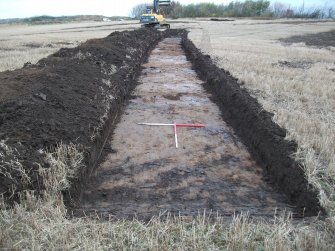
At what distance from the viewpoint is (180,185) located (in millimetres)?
5406

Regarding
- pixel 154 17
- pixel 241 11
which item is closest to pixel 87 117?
pixel 154 17

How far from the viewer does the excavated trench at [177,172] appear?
4867mm

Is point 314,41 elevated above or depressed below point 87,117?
above

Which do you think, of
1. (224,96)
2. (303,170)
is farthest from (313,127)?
(224,96)

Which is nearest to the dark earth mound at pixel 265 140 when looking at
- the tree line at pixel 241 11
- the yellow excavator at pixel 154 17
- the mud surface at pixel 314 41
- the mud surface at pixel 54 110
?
the mud surface at pixel 54 110

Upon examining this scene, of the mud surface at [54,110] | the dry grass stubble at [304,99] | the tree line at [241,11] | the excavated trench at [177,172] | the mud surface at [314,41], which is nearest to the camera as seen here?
the mud surface at [54,110]

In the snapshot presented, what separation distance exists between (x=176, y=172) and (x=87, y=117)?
2190 mm

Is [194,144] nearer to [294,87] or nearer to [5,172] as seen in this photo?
[5,172]

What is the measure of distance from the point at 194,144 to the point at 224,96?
318 centimetres

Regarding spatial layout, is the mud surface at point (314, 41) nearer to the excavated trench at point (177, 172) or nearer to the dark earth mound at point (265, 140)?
the dark earth mound at point (265, 140)

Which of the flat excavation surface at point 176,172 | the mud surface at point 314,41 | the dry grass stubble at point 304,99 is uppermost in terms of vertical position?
the mud surface at point 314,41

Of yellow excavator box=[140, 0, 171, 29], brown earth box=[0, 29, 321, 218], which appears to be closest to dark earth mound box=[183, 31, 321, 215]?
brown earth box=[0, 29, 321, 218]

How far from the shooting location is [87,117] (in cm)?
679

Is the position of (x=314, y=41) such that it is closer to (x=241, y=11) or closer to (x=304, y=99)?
(x=304, y=99)
